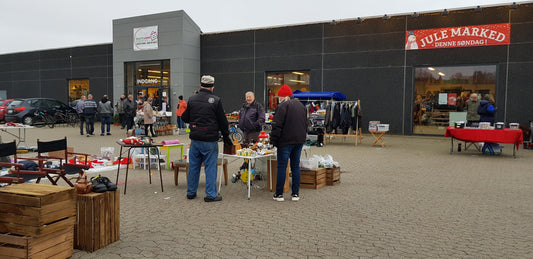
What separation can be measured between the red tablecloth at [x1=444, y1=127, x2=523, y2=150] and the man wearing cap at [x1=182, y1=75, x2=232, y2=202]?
844 centimetres

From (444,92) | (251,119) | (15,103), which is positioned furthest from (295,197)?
(15,103)

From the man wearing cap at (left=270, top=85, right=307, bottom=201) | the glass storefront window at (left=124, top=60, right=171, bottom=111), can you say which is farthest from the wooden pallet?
→ the glass storefront window at (left=124, top=60, right=171, bottom=111)

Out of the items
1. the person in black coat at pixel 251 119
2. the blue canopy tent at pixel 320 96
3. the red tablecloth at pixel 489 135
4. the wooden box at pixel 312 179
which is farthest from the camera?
the blue canopy tent at pixel 320 96

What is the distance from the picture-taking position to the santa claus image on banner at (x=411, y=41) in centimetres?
1762

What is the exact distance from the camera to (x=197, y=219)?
5344 millimetres

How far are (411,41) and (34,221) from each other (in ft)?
55.3

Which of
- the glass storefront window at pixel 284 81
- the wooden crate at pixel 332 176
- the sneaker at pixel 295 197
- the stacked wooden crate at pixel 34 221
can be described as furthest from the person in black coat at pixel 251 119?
the glass storefront window at pixel 284 81

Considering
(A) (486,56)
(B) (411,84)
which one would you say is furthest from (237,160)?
(A) (486,56)

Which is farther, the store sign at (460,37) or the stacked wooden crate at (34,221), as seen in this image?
the store sign at (460,37)

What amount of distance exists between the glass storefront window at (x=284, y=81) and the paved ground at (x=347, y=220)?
11762 mm

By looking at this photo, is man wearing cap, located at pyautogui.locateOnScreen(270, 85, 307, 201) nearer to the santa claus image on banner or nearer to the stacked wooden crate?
the stacked wooden crate

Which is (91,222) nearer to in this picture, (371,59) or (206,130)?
(206,130)

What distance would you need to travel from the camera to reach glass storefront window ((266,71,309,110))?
2030cm

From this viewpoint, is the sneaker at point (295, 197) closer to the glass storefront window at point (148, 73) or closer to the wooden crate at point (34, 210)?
the wooden crate at point (34, 210)
